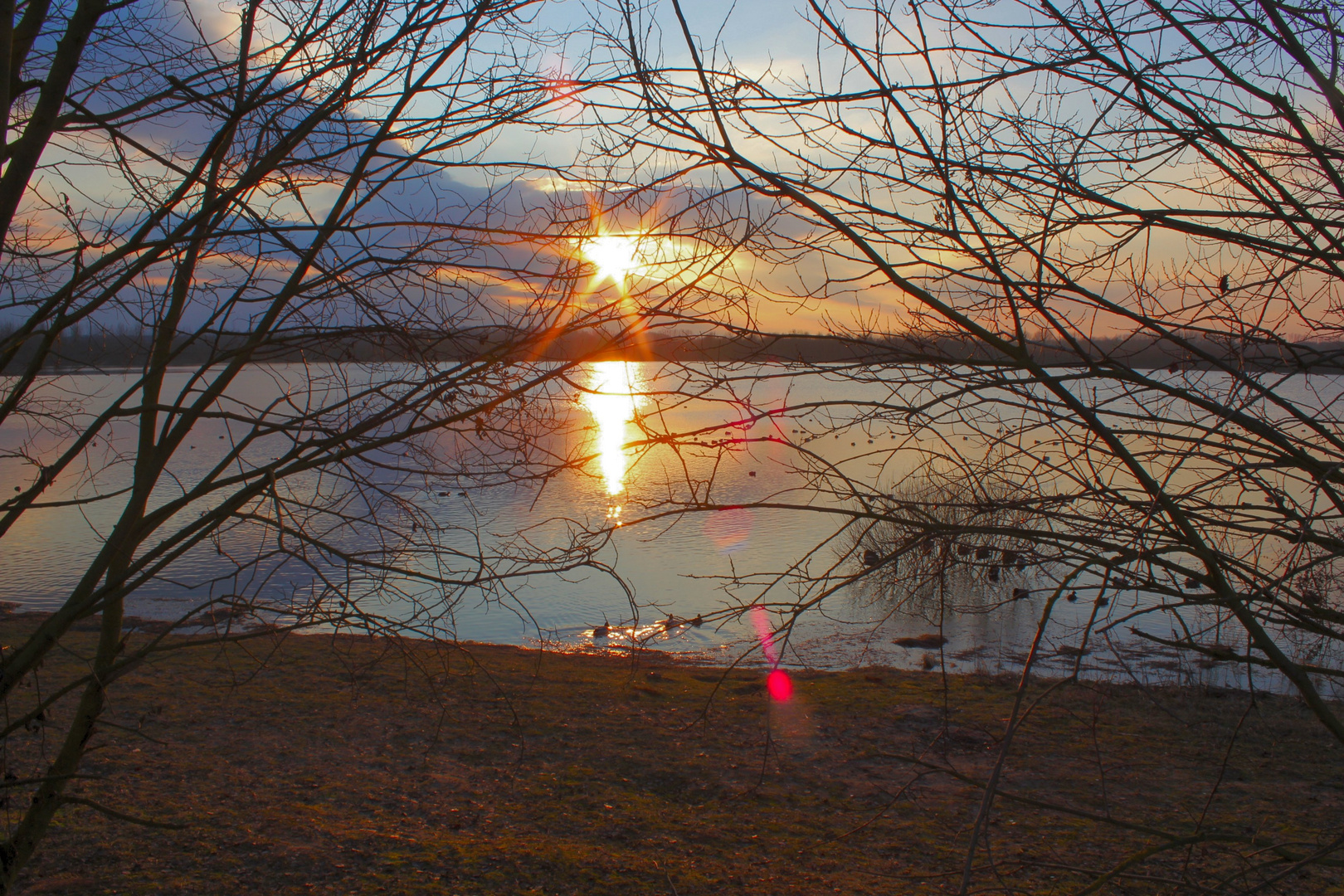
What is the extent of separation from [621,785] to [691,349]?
15.6ft

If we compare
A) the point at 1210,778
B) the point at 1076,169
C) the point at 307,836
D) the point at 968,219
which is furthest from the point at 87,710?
the point at 1210,778

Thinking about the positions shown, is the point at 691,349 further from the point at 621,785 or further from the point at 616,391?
the point at 621,785

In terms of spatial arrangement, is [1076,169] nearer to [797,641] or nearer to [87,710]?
[87,710]

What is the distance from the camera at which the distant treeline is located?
2.66 meters

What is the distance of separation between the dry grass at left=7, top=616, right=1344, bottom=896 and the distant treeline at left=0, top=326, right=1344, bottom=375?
Result: 3.40 feet

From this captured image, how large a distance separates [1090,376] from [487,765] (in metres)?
5.80

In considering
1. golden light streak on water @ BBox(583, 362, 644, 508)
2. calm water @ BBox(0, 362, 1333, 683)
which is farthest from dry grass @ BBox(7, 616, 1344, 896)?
golden light streak on water @ BBox(583, 362, 644, 508)

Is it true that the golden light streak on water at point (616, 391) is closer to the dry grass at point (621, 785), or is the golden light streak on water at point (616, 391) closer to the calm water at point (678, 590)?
the dry grass at point (621, 785)

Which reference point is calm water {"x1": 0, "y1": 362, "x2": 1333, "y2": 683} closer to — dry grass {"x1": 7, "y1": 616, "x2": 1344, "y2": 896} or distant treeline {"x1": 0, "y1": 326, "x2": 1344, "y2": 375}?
dry grass {"x1": 7, "y1": 616, "x2": 1344, "y2": 896}

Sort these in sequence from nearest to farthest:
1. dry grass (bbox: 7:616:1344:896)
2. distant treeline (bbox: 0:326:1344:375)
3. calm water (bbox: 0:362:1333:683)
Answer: distant treeline (bbox: 0:326:1344:375), dry grass (bbox: 7:616:1344:896), calm water (bbox: 0:362:1333:683)

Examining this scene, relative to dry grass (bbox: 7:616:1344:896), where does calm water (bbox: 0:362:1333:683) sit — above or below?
above

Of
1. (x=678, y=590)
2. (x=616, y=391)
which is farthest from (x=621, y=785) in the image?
(x=678, y=590)

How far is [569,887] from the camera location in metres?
4.79

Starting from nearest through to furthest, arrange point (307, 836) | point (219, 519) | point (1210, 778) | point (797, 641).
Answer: point (219, 519) < point (307, 836) < point (1210, 778) < point (797, 641)
